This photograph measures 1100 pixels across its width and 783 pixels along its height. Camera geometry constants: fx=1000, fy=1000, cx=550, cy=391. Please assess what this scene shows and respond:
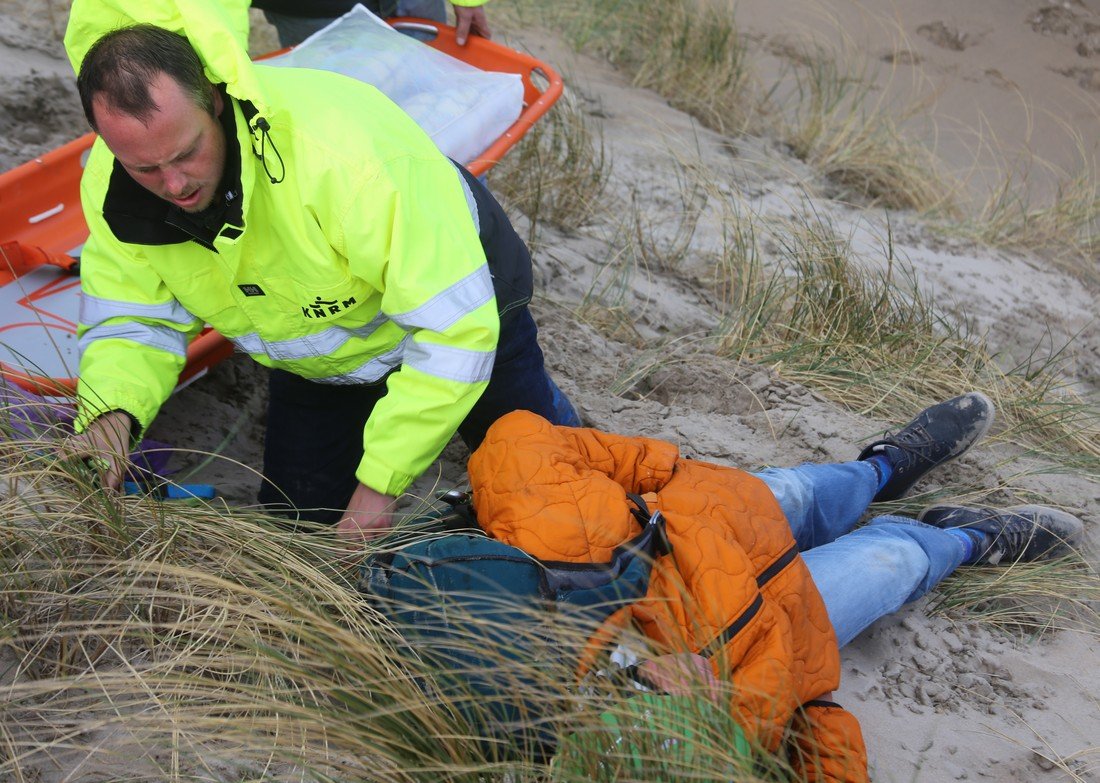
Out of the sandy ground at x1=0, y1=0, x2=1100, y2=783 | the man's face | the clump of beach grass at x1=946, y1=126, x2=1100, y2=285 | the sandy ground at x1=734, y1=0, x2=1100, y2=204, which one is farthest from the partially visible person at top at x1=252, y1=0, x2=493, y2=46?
the sandy ground at x1=734, y1=0, x2=1100, y2=204

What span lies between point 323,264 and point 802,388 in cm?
198

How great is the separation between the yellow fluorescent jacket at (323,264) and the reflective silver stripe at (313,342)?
0.02 m

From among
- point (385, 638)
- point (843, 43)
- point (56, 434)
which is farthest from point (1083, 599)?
point (843, 43)

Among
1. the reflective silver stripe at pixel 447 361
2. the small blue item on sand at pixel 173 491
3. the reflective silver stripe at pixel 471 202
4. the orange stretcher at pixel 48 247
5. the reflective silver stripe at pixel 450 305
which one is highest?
the reflective silver stripe at pixel 471 202

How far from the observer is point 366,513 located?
7.63ft

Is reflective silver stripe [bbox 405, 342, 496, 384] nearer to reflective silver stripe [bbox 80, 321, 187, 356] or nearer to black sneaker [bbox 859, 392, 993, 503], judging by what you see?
reflective silver stripe [bbox 80, 321, 187, 356]

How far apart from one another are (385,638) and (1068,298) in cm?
457

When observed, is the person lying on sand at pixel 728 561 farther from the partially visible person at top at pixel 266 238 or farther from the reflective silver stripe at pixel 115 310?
the reflective silver stripe at pixel 115 310

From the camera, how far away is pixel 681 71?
646 centimetres

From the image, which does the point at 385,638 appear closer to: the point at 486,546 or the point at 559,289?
the point at 486,546

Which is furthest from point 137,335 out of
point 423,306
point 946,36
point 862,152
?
point 946,36

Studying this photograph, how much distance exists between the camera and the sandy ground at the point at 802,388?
2.44m

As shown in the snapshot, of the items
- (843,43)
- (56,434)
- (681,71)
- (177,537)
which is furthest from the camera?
(843,43)

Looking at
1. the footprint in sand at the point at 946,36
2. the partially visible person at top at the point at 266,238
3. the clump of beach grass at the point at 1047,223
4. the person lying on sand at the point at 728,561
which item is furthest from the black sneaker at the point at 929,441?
the footprint in sand at the point at 946,36
